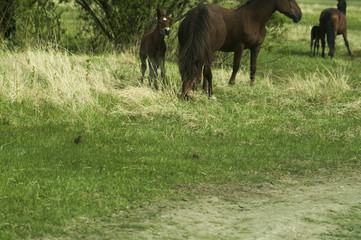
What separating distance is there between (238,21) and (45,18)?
7460 mm

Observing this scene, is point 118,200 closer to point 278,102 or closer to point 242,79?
point 278,102

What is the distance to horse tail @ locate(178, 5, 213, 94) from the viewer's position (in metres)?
10.3

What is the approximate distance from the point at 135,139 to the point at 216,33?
347cm

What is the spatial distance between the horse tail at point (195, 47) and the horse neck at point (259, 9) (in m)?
1.99

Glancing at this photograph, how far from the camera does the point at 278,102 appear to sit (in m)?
10.9

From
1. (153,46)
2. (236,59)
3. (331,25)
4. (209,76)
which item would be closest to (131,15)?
(236,59)

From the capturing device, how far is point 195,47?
10.3 m

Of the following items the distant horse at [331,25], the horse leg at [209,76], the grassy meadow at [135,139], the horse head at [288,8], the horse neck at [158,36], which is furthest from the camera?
the distant horse at [331,25]

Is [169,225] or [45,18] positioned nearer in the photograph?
[169,225]

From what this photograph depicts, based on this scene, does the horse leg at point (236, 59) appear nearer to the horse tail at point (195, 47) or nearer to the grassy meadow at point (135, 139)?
the grassy meadow at point (135, 139)

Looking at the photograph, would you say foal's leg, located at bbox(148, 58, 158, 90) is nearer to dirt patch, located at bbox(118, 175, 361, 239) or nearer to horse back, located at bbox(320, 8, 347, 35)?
dirt patch, located at bbox(118, 175, 361, 239)

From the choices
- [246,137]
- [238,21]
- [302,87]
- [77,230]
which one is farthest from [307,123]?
[77,230]

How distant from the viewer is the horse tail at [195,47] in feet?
33.8

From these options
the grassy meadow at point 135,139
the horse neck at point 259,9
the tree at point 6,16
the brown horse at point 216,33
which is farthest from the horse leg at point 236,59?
the tree at point 6,16
